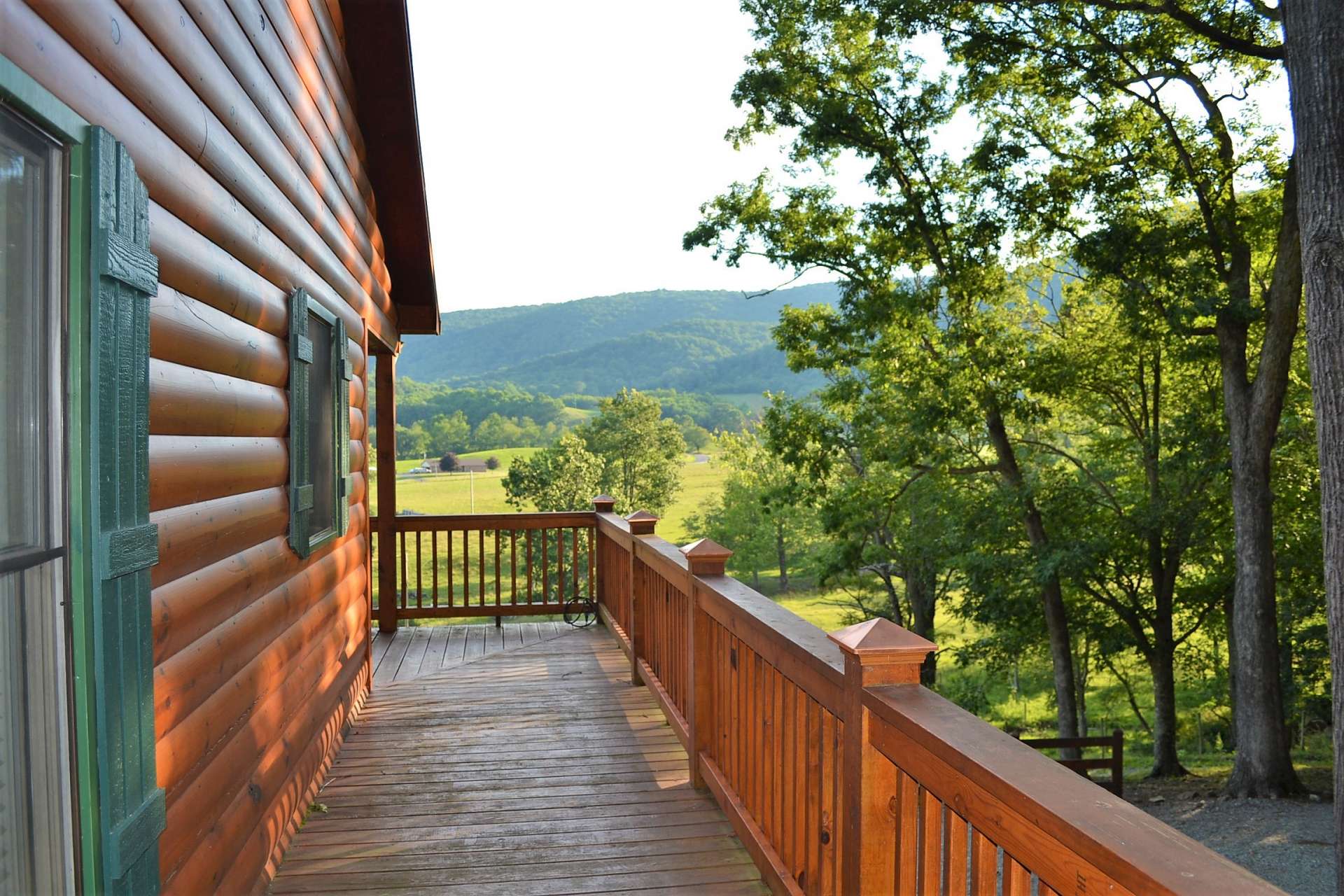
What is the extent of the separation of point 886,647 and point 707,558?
6.05ft

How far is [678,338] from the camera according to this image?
69500mm

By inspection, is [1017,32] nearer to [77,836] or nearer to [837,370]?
[837,370]

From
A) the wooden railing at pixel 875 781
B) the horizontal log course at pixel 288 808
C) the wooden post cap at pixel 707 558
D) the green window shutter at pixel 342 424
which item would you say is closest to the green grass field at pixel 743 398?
the green window shutter at pixel 342 424

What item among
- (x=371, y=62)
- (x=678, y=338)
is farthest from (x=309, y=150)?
(x=678, y=338)

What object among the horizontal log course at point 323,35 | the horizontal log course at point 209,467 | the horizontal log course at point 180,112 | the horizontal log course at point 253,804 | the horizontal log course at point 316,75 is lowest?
the horizontal log course at point 253,804

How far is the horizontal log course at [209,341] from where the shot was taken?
2.25 meters

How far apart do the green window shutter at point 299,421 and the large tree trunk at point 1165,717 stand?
1611 centimetres

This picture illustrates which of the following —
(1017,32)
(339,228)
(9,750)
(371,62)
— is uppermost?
(1017,32)

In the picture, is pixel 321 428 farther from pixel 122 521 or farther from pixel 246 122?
pixel 122 521

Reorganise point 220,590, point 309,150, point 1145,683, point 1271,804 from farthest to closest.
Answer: point 1145,683, point 1271,804, point 309,150, point 220,590

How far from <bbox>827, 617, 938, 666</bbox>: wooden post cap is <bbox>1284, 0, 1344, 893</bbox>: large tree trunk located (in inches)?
240

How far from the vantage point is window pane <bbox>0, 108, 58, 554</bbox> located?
1.50 metres

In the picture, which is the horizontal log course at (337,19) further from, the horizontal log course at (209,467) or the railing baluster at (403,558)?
the railing baluster at (403,558)

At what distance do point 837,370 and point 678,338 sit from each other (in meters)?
53.6
